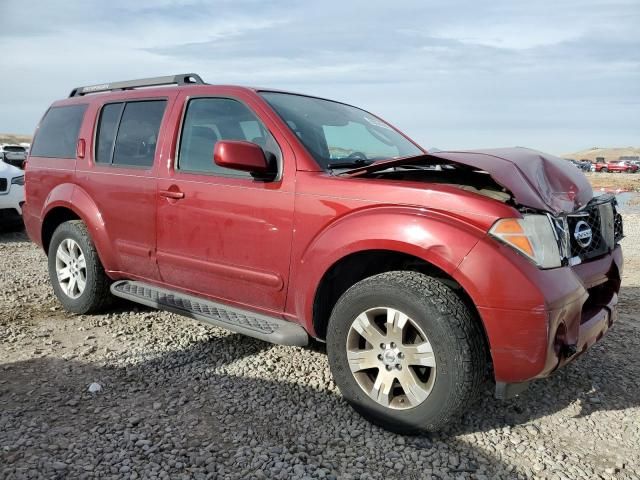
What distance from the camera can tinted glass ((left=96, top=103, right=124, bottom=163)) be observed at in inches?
174

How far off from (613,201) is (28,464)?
3.58m

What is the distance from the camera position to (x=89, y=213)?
4.43m

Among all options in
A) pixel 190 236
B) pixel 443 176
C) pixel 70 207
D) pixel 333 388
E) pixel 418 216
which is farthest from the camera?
pixel 70 207

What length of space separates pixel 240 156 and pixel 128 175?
140 cm

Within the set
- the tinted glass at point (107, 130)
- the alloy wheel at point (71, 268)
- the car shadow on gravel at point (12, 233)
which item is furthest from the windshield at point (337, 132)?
the car shadow on gravel at point (12, 233)

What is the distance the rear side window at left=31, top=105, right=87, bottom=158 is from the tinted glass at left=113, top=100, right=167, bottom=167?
24.1 inches

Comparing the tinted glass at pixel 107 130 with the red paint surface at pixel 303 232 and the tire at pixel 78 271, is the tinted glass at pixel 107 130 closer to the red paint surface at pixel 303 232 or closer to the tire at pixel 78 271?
the red paint surface at pixel 303 232

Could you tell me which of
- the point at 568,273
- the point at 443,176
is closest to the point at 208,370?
the point at 443,176

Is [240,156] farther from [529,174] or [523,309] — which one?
[523,309]

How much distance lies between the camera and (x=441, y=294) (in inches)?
105

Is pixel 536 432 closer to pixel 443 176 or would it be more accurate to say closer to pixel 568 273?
pixel 568 273

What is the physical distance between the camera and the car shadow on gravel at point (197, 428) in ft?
8.38

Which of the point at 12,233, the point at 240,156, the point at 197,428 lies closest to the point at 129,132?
the point at 240,156

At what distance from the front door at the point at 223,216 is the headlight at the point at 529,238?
1.21 m
